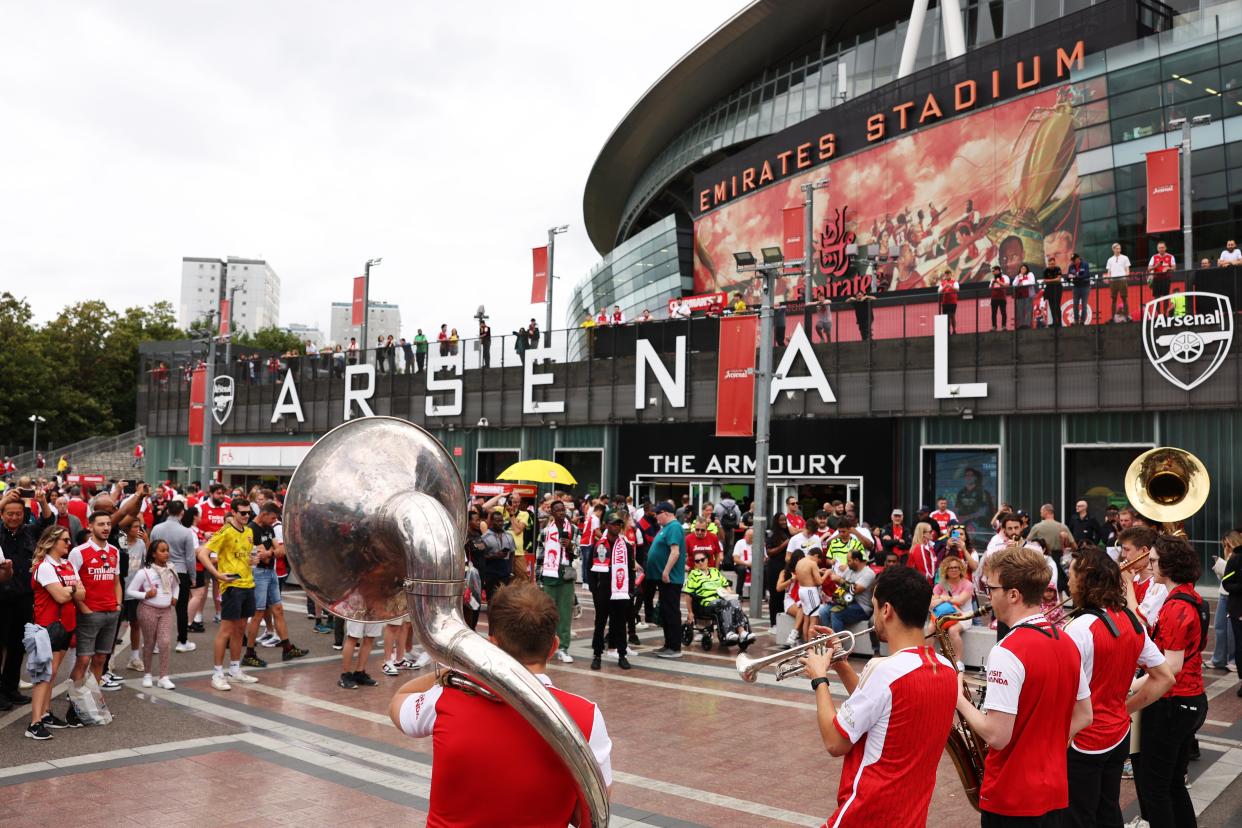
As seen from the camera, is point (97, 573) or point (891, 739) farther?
point (97, 573)

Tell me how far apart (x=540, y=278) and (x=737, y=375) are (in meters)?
17.7

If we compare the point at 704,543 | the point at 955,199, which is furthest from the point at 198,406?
the point at 955,199

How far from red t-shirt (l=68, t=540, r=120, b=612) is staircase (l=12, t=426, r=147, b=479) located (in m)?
43.7

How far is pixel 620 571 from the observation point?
11109 mm

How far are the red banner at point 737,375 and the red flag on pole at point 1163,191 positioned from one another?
10016 millimetres

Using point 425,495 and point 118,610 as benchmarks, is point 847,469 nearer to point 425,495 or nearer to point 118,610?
point 118,610

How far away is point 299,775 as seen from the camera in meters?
6.75

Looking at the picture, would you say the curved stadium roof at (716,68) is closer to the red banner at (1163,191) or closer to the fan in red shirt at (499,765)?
the red banner at (1163,191)

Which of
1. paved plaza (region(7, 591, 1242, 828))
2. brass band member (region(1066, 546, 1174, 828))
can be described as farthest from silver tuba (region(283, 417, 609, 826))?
paved plaza (region(7, 591, 1242, 828))

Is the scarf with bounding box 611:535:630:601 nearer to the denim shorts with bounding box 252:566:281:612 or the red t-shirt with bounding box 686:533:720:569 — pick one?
the red t-shirt with bounding box 686:533:720:569

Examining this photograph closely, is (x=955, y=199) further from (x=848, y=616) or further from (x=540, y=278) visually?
(x=848, y=616)

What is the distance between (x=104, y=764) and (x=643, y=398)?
2088 centimetres

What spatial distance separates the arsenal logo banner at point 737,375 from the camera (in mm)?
18844

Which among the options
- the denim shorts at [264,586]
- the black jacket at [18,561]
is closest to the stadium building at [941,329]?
the denim shorts at [264,586]
